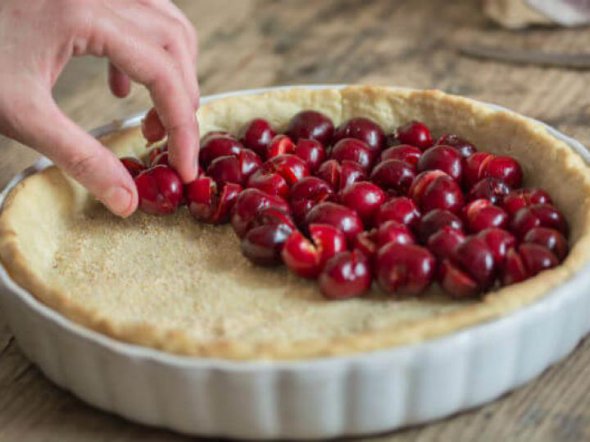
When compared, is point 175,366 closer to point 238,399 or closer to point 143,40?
point 238,399

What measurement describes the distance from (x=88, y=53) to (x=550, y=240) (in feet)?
2.77

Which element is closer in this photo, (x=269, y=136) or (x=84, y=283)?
(x=84, y=283)

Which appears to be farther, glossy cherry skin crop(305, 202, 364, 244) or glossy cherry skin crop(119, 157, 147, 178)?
glossy cherry skin crop(119, 157, 147, 178)

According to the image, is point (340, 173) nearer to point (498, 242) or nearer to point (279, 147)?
point (279, 147)

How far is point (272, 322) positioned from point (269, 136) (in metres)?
0.62

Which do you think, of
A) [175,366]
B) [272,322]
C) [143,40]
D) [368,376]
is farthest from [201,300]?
[143,40]

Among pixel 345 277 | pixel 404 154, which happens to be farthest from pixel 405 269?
pixel 404 154

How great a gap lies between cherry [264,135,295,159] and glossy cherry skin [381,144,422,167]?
0.19m

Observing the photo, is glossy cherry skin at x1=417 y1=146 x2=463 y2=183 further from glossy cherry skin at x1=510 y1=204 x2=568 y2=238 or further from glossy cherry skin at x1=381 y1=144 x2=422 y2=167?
glossy cherry skin at x1=510 y1=204 x2=568 y2=238

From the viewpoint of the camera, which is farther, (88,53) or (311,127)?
(311,127)

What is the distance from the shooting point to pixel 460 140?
1.90m

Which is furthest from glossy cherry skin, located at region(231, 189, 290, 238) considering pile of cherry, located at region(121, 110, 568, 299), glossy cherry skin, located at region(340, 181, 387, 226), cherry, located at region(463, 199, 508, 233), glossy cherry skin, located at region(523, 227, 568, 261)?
glossy cherry skin, located at region(523, 227, 568, 261)

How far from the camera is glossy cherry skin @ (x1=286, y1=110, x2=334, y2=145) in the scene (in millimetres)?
1983

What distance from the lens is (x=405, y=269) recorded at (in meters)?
1.48
